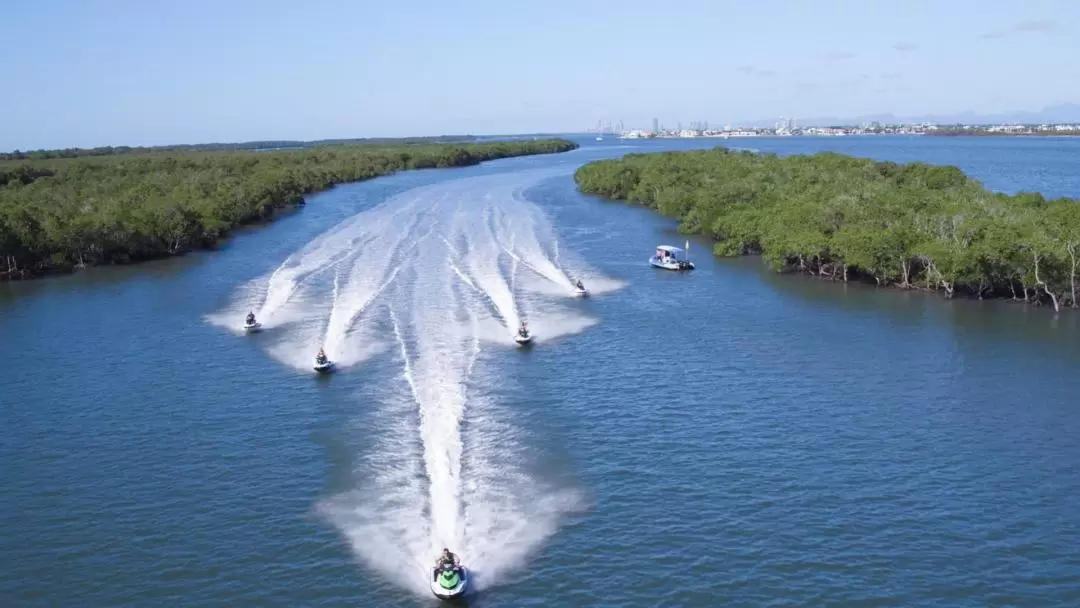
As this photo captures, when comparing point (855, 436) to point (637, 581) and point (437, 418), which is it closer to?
point (637, 581)

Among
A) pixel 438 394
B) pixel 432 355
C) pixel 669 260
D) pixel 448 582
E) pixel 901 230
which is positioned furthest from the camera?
pixel 669 260

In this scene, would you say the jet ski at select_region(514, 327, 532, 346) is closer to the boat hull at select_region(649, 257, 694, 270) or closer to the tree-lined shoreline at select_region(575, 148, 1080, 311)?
the boat hull at select_region(649, 257, 694, 270)

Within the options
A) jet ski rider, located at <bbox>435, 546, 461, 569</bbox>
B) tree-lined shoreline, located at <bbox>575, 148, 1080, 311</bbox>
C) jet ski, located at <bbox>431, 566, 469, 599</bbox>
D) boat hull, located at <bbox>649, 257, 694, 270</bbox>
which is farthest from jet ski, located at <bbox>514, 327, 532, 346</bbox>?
tree-lined shoreline, located at <bbox>575, 148, 1080, 311</bbox>

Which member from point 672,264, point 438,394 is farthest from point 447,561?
point 672,264

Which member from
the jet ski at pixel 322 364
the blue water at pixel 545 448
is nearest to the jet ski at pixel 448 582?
the blue water at pixel 545 448

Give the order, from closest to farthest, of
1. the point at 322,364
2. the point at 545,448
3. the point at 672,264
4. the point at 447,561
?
the point at 447,561, the point at 545,448, the point at 322,364, the point at 672,264

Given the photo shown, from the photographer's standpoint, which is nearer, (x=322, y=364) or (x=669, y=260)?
(x=322, y=364)

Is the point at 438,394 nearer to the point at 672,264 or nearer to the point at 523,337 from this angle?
the point at 523,337

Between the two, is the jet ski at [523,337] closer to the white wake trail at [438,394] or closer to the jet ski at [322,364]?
Result: the white wake trail at [438,394]
